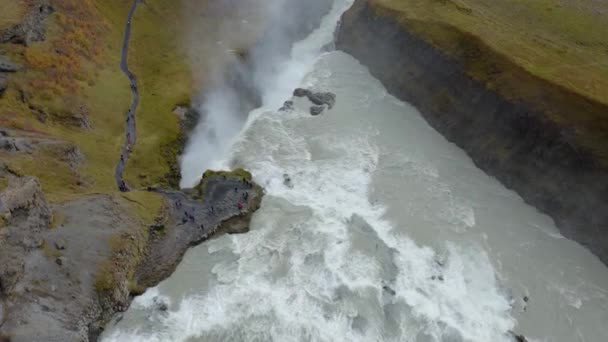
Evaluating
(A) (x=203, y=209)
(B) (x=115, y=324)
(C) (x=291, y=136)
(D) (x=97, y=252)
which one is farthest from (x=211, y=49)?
(B) (x=115, y=324)

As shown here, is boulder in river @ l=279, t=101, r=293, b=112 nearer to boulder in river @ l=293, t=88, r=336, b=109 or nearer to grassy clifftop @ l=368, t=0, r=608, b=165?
boulder in river @ l=293, t=88, r=336, b=109

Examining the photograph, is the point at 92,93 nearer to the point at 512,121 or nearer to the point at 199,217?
the point at 199,217

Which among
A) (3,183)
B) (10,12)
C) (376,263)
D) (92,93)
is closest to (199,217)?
(3,183)

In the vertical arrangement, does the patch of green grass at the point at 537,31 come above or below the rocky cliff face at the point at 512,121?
above

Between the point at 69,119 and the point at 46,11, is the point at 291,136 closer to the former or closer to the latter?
the point at 69,119

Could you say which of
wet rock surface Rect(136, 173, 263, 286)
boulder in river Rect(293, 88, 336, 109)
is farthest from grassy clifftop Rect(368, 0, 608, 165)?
wet rock surface Rect(136, 173, 263, 286)

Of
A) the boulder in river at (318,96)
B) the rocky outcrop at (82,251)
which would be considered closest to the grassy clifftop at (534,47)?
the boulder in river at (318,96)

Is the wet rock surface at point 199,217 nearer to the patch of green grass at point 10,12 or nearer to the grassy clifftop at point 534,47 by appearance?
the patch of green grass at point 10,12
